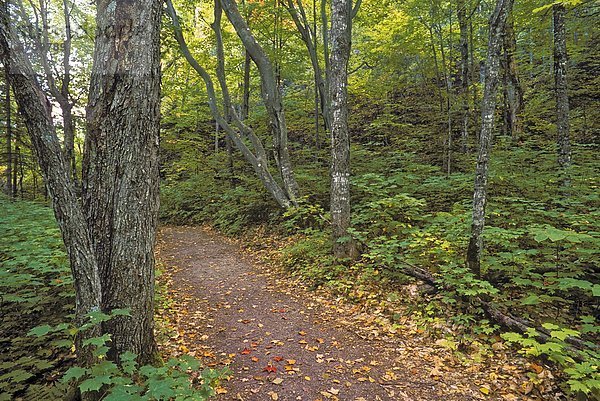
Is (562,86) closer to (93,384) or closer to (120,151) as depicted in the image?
(120,151)

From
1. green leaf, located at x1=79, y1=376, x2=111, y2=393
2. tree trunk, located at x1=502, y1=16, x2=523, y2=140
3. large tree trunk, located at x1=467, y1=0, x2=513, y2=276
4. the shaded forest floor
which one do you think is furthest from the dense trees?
tree trunk, located at x1=502, y1=16, x2=523, y2=140

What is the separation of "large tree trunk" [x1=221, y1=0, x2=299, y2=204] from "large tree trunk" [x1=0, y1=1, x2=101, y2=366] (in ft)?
23.1

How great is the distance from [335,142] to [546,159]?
616 cm

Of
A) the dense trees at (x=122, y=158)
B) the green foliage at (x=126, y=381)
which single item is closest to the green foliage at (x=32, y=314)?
the green foliage at (x=126, y=381)

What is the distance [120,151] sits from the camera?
331cm

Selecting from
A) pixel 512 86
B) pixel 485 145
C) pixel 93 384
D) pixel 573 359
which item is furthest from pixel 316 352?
pixel 512 86

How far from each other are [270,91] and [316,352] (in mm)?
7667

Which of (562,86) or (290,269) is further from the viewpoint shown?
(562,86)

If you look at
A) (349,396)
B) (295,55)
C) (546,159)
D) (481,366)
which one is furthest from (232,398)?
(295,55)

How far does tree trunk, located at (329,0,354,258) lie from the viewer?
6676 mm

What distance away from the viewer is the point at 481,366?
3945mm

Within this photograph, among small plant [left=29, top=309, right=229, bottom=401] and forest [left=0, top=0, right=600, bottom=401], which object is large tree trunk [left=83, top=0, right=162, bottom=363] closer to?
forest [left=0, top=0, right=600, bottom=401]

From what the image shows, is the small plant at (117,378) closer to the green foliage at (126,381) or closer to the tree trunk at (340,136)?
the green foliage at (126,381)

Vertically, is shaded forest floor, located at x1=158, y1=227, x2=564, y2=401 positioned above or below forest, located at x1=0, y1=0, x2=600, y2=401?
below
